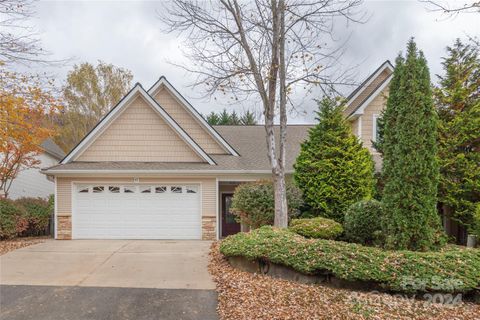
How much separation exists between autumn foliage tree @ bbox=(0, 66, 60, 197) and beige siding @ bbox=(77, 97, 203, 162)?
2415mm

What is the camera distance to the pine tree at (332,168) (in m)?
9.05

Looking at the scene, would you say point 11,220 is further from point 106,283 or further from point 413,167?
point 413,167

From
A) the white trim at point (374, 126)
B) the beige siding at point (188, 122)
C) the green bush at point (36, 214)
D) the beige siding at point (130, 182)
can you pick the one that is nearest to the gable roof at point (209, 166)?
the beige siding at point (130, 182)

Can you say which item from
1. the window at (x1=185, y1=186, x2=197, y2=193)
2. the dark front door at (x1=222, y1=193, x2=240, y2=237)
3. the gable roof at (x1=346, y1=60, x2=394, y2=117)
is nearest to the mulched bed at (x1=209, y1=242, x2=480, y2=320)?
the window at (x1=185, y1=186, x2=197, y2=193)

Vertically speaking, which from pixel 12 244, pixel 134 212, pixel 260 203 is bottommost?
pixel 12 244

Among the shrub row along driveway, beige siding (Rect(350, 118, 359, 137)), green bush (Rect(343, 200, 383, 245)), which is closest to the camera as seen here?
the shrub row along driveway

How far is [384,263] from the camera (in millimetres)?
4984

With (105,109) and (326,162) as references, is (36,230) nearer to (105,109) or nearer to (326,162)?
(326,162)

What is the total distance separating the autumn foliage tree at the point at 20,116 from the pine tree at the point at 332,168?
9127 mm

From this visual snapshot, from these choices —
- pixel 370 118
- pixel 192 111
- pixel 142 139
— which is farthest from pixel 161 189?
pixel 370 118

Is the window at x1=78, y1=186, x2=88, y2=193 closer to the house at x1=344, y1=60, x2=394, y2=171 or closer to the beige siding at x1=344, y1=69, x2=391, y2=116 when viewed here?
the house at x1=344, y1=60, x2=394, y2=171

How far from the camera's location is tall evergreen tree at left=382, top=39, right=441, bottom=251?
5.52 m

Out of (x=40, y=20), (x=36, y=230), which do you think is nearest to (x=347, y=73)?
(x=40, y=20)

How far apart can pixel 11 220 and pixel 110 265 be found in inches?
223
